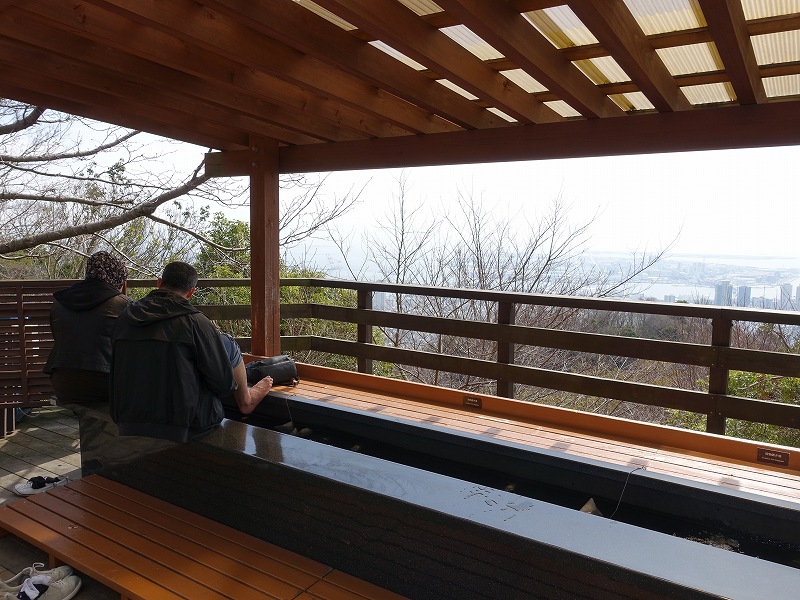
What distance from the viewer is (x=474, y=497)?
1.93 metres

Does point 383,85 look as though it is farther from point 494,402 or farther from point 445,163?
point 494,402

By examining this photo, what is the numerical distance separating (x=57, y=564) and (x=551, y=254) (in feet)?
28.2

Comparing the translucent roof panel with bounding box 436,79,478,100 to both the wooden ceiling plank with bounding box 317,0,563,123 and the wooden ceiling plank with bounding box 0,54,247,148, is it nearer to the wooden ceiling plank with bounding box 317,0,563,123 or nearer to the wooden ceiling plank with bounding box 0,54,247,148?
the wooden ceiling plank with bounding box 317,0,563,123

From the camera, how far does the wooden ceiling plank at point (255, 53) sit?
2.37m

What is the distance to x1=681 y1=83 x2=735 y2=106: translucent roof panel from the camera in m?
3.06

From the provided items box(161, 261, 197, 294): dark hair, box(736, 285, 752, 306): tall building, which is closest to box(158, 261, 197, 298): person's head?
box(161, 261, 197, 294): dark hair

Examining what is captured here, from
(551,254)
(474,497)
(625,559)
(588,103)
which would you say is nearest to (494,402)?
(588,103)

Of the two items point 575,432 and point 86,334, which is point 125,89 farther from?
point 575,432

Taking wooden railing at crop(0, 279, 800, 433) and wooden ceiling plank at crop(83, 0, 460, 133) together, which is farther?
wooden railing at crop(0, 279, 800, 433)

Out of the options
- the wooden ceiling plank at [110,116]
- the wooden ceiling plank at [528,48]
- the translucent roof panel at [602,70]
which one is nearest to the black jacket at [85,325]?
the wooden ceiling plank at [110,116]

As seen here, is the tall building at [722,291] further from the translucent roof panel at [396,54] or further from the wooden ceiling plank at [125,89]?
the translucent roof panel at [396,54]

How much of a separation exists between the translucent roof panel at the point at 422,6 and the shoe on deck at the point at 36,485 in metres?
3.00

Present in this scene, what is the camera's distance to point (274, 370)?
429 centimetres

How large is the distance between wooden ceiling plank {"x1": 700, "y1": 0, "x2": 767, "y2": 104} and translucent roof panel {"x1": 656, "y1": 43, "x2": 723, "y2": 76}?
5.2 inches
